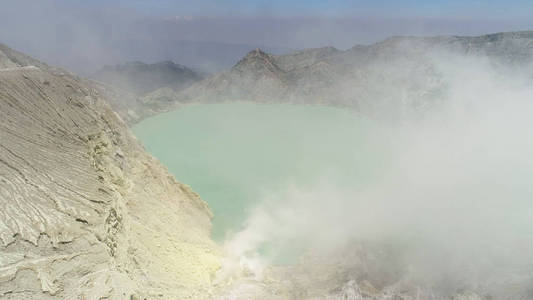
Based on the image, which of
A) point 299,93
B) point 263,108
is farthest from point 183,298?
point 299,93

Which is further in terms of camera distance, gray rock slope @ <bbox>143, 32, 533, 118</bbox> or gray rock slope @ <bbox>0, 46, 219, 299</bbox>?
gray rock slope @ <bbox>143, 32, 533, 118</bbox>

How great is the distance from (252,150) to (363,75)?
40983mm

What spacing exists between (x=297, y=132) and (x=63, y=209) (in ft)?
147

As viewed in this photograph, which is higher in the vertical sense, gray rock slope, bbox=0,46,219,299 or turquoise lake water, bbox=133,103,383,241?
turquoise lake water, bbox=133,103,383,241

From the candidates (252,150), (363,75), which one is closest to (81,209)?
(252,150)

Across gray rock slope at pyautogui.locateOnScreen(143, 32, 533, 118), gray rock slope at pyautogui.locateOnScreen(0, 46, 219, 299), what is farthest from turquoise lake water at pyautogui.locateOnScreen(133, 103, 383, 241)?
gray rock slope at pyautogui.locateOnScreen(0, 46, 219, 299)

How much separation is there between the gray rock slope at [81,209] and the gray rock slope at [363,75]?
173ft

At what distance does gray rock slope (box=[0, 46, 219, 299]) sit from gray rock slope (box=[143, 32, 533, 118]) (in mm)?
52595

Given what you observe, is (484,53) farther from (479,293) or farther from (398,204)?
(479,293)

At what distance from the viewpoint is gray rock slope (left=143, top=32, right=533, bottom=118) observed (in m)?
68.4

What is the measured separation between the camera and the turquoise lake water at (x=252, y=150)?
3681 centimetres

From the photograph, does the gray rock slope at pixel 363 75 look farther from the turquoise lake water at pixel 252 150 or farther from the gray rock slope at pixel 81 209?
the gray rock slope at pixel 81 209

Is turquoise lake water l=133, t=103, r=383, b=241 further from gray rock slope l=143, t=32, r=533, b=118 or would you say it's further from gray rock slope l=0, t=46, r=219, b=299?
gray rock slope l=0, t=46, r=219, b=299

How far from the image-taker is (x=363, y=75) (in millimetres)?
78438
